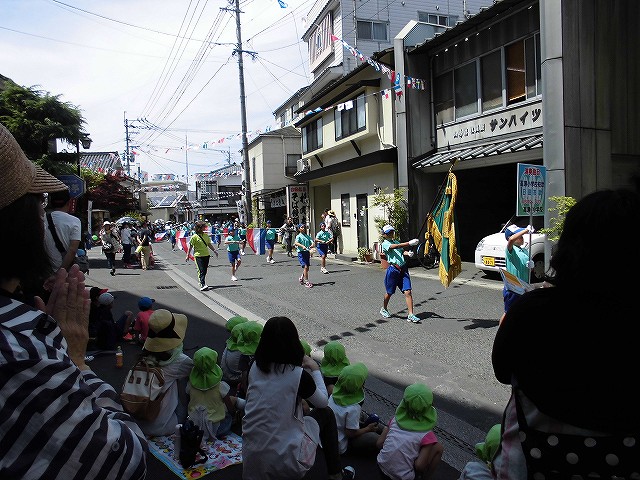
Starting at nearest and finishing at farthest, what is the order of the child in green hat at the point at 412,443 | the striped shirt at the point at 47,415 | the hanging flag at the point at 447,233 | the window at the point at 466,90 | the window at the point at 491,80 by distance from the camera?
the striped shirt at the point at 47,415, the child in green hat at the point at 412,443, the hanging flag at the point at 447,233, the window at the point at 491,80, the window at the point at 466,90

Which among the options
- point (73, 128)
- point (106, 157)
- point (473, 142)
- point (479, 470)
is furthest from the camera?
point (106, 157)

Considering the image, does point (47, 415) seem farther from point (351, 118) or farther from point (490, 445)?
point (351, 118)

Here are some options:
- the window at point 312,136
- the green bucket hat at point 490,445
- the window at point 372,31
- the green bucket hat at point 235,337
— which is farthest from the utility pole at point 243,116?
the green bucket hat at point 490,445

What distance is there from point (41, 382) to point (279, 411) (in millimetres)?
2177

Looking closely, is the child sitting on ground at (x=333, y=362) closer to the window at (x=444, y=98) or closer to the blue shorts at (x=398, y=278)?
the blue shorts at (x=398, y=278)

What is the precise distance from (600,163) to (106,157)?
6142cm

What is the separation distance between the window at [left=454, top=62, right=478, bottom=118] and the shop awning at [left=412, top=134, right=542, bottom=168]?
124cm

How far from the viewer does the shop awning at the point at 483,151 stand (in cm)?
1155

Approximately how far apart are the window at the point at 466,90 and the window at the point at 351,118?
3970mm

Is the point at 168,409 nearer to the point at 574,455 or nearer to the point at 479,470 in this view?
the point at 479,470

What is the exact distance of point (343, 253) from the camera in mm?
21047

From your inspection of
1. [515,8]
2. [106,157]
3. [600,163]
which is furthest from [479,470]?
[106,157]

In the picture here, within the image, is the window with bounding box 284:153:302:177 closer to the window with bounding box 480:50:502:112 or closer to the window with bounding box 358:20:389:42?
the window with bounding box 358:20:389:42

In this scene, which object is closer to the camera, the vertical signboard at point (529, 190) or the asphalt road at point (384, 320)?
the asphalt road at point (384, 320)
